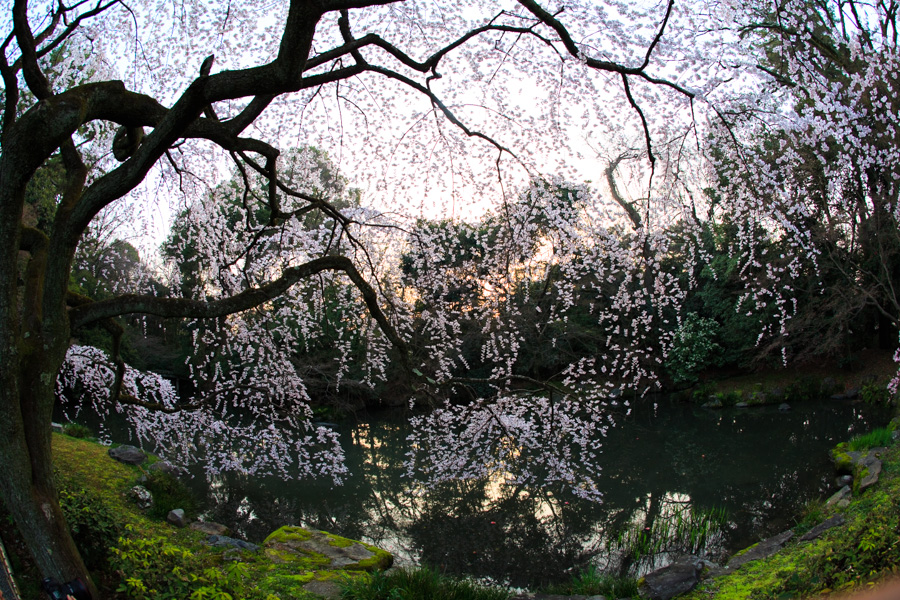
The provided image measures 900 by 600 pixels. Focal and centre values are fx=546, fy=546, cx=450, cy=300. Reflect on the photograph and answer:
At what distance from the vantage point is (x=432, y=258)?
5676 mm

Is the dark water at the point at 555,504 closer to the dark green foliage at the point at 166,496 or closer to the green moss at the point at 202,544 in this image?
the dark green foliage at the point at 166,496

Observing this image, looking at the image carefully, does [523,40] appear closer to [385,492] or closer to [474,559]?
[474,559]

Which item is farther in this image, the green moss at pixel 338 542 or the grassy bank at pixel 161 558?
the green moss at pixel 338 542

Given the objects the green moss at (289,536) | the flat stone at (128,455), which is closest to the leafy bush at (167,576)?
the green moss at (289,536)

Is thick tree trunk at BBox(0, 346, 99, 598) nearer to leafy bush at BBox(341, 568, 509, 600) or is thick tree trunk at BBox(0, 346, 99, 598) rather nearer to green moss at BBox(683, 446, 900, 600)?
leafy bush at BBox(341, 568, 509, 600)

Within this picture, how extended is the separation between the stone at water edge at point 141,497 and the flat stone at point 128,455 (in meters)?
1.33

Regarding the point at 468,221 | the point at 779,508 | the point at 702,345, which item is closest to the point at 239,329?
the point at 468,221

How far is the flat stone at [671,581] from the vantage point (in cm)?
403

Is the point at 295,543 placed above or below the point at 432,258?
below

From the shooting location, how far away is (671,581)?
4129 mm

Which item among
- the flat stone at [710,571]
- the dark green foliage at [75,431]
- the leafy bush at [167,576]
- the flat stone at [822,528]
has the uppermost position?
the dark green foliage at [75,431]

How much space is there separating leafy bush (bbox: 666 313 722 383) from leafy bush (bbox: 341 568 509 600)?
1314 centimetres

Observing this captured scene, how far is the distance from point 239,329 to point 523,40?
363 cm

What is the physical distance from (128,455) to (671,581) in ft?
22.0
